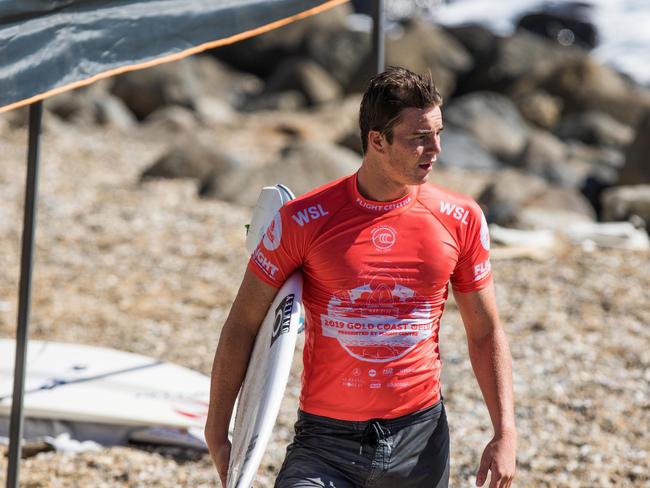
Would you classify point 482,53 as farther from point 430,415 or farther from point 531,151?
point 430,415

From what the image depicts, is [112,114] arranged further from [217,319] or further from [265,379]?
[265,379]

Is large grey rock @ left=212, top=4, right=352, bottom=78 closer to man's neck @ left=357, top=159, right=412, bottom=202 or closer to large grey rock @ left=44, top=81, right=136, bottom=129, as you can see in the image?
large grey rock @ left=44, top=81, right=136, bottom=129

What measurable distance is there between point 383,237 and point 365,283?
5.0 inches

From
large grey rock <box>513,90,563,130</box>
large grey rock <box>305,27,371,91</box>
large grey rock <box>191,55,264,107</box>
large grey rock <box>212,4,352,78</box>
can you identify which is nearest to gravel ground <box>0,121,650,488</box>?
large grey rock <box>513,90,563,130</box>

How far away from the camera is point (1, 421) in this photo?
4805 millimetres

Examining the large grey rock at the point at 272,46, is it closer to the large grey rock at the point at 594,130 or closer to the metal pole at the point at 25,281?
the large grey rock at the point at 594,130

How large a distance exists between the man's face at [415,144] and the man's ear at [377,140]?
11 millimetres

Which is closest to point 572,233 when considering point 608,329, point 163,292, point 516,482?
point 608,329

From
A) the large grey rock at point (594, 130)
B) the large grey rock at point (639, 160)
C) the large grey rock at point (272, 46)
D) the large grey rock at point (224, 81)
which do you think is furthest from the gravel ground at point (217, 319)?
the large grey rock at point (272, 46)

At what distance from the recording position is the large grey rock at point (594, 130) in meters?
16.7

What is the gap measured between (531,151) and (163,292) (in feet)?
27.0

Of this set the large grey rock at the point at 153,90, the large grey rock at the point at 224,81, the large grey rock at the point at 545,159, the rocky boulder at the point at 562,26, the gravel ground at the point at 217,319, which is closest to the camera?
the gravel ground at the point at 217,319

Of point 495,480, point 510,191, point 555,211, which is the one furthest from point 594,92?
point 495,480

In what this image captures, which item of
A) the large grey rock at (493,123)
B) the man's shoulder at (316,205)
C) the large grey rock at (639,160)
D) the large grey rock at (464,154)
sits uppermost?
the man's shoulder at (316,205)
